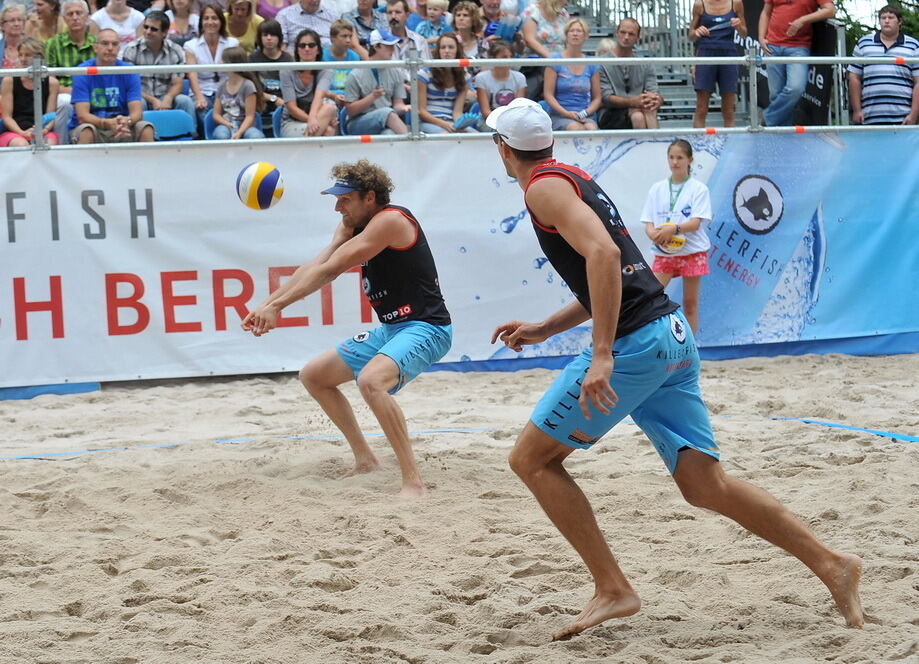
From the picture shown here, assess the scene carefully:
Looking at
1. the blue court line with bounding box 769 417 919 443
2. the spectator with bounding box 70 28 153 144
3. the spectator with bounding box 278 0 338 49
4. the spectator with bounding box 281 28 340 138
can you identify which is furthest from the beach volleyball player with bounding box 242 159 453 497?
the spectator with bounding box 278 0 338 49

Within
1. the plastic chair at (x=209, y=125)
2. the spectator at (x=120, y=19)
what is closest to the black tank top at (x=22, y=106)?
the plastic chair at (x=209, y=125)

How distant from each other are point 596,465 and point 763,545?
1.60m

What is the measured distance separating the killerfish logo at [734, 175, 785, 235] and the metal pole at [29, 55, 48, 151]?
535cm

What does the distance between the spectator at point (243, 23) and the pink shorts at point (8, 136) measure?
216 cm

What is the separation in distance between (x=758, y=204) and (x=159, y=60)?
501 centimetres

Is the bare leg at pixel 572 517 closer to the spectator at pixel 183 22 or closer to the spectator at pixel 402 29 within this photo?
the spectator at pixel 402 29

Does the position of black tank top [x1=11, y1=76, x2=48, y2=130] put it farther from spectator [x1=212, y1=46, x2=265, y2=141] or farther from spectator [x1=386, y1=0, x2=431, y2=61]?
spectator [x1=386, y1=0, x2=431, y2=61]

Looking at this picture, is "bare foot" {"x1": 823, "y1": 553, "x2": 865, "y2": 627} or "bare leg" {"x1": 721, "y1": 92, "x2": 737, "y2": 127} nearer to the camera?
"bare foot" {"x1": 823, "y1": 553, "x2": 865, "y2": 627}

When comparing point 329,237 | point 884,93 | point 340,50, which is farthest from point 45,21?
point 884,93

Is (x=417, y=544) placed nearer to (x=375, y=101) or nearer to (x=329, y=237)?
(x=329, y=237)

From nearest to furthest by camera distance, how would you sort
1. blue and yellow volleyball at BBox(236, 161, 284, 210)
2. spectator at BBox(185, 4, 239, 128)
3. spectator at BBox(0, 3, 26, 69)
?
blue and yellow volleyball at BBox(236, 161, 284, 210) → spectator at BBox(0, 3, 26, 69) → spectator at BBox(185, 4, 239, 128)

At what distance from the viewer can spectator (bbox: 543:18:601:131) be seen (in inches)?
364

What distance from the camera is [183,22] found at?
1048 centimetres

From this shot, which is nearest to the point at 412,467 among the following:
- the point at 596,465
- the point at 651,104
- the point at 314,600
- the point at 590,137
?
the point at 596,465
